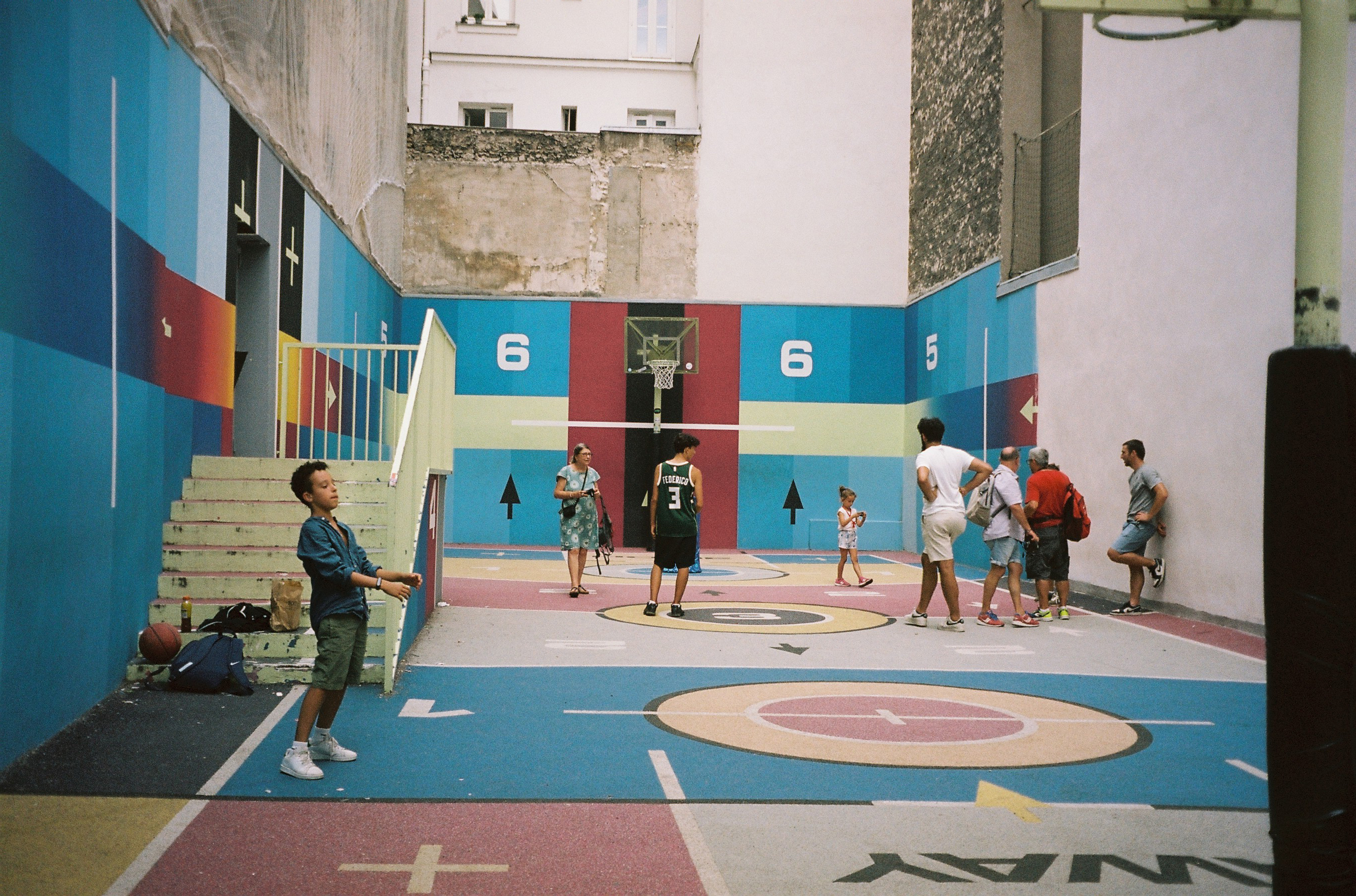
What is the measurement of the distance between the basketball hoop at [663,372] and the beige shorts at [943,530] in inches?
409

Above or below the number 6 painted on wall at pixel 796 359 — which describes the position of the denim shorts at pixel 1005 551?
below

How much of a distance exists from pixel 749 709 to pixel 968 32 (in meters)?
14.4

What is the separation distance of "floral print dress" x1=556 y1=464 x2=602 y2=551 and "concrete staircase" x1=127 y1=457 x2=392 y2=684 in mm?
2623

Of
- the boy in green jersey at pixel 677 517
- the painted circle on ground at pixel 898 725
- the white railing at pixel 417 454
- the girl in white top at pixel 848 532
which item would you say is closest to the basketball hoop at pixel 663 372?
the girl in white top at pixel 848 532

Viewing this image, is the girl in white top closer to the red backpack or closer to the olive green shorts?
the red backpack

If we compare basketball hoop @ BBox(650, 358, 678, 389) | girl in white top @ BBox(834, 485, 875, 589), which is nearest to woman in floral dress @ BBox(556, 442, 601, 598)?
girl in white top @ BBox(834, 485, 875, 589)

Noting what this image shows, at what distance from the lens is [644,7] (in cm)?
2428

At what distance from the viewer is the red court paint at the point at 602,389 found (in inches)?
806

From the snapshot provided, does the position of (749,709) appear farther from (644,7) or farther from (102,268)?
(644,7)

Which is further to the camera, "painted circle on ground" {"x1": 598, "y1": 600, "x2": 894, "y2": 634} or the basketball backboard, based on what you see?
the basketball backboard

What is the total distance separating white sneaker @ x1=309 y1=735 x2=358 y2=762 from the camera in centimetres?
532

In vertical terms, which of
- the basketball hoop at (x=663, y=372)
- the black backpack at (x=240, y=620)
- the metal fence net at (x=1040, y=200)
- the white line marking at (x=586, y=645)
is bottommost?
the white line marking at (x=586, y=645)

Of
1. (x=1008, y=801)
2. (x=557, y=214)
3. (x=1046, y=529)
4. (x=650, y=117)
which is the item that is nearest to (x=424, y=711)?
(x=1008, y=801)

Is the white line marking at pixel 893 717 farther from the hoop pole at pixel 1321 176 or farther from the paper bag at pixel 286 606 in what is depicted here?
the hoop pole at pixel 1321 176
